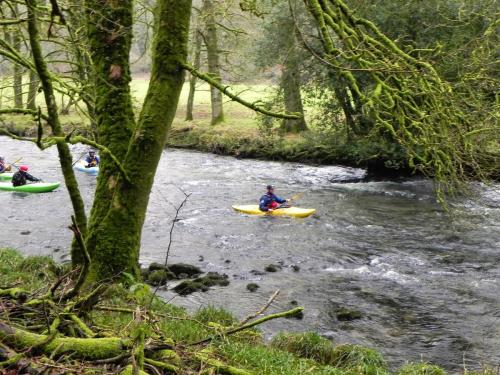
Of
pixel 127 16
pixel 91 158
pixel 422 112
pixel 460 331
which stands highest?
pixel 127 16

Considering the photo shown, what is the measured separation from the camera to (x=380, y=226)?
1520 centimetres

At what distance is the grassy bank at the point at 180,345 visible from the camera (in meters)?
2.93

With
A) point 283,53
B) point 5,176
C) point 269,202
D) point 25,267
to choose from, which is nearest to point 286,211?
point 269,202

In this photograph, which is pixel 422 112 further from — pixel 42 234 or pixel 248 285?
pixel 42 234

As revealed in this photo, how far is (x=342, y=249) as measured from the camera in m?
13.4

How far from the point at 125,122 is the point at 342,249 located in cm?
709

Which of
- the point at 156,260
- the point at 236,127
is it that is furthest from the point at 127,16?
the point at 236,127

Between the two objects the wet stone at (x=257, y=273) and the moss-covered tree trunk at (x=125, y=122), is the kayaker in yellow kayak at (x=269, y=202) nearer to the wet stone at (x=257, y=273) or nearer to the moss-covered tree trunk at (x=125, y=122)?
the wet stone at (x=257, y=273)

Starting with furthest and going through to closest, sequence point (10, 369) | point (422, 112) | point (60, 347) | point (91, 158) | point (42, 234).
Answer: point (91, 158)
point (42, 234)
point (422, 112)
point (60, 347)
point (10, 369)

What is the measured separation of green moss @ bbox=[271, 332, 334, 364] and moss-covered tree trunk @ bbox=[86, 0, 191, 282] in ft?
→ 7.54

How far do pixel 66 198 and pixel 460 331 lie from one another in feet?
43.1

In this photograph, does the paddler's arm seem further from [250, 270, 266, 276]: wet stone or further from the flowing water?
[250, 270, 266, 276]: wet stone

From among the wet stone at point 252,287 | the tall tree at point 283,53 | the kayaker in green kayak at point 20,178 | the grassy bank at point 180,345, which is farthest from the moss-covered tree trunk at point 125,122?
the tall tree at point 283,53

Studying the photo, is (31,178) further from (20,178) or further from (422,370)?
(422,370)
